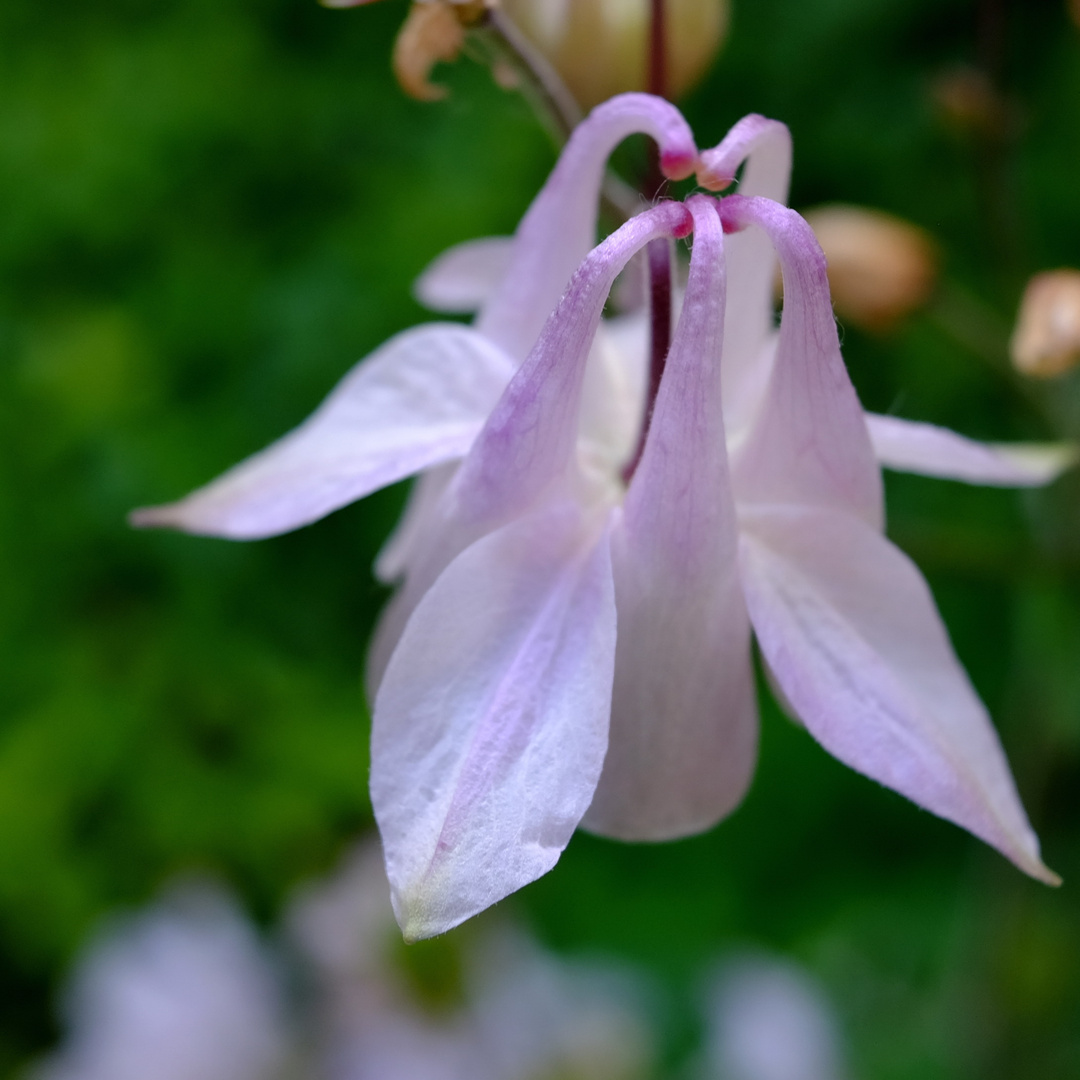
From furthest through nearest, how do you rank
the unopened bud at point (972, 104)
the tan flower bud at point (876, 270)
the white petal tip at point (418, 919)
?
the unopened bud at point (972, 104), the tan flower bud at point (876, 270), the white petal tip at point (418, 919)

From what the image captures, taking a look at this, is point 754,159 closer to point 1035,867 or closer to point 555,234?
point 555,234

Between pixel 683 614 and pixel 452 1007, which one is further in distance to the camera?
pixel 452 1007

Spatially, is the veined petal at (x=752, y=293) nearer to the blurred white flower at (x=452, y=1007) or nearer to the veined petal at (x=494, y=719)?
the veined petal at (x=494, y=719)

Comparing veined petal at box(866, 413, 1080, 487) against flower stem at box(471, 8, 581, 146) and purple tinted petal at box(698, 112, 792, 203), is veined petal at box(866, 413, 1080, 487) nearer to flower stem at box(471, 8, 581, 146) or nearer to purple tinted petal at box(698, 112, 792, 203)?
purple tinted petal at box(698, 112, 792, 203)

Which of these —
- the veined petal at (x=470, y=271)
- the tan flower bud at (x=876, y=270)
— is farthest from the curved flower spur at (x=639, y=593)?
the tan flower bud at (x=876, y=270)

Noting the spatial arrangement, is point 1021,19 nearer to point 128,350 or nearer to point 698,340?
point 128,350

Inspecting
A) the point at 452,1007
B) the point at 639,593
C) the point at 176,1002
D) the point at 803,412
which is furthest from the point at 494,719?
the point at 176,1002

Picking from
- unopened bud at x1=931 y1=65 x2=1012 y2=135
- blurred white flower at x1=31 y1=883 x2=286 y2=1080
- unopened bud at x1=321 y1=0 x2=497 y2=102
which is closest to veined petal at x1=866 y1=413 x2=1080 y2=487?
unopened bud at x1=321 y1=0 x2=497 y2=102

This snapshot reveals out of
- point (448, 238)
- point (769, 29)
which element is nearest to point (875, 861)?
point (448, 238)
